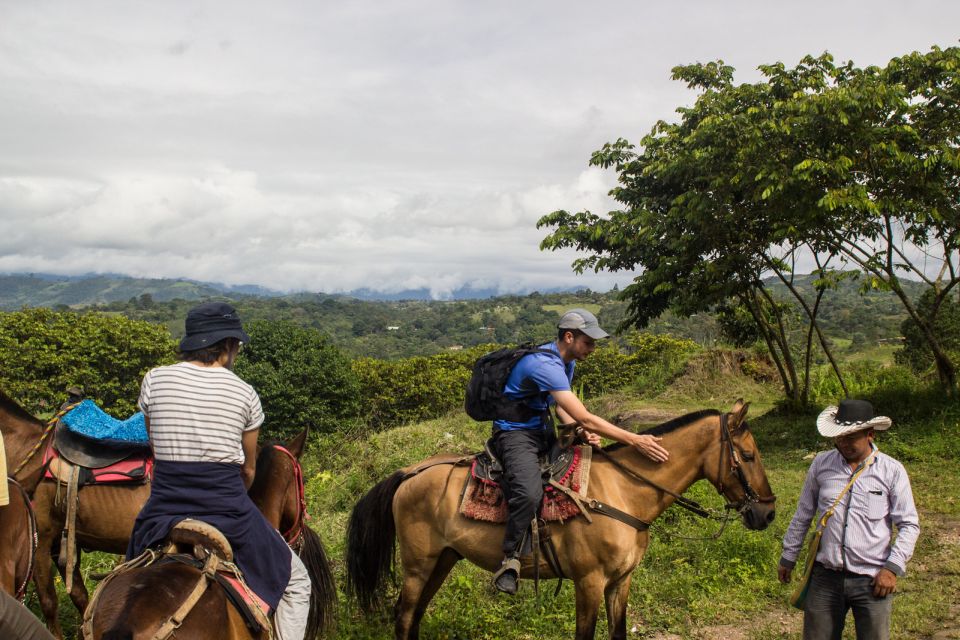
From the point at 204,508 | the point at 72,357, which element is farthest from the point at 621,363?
the point at 204,508

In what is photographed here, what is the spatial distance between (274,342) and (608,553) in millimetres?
17396

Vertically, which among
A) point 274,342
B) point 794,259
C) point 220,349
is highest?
point 794,259

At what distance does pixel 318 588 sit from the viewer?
15.9 feet

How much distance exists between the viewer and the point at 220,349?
3.09 m

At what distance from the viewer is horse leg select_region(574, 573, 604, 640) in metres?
4.35

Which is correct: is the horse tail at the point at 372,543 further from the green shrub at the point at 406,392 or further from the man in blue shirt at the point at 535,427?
the green shrub at the point at 406,392

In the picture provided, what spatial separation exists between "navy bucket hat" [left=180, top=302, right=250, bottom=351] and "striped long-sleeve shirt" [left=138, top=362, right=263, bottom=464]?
0.12m

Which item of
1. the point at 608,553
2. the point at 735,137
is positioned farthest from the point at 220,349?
the point at 735,137

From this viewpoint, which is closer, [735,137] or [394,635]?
[394,635]

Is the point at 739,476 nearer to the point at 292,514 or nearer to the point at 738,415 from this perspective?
the point at 738,415

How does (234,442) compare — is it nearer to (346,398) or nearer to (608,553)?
(608,553)

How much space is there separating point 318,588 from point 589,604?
208 cm

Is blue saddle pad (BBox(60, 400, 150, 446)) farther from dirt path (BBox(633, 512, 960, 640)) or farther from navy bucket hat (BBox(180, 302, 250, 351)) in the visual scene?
dirt path (BBox(633, 512, 960, 640))

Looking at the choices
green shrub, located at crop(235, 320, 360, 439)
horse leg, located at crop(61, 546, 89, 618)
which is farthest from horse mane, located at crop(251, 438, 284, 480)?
green shrub, located at crop(235, 320, 360, 439)
